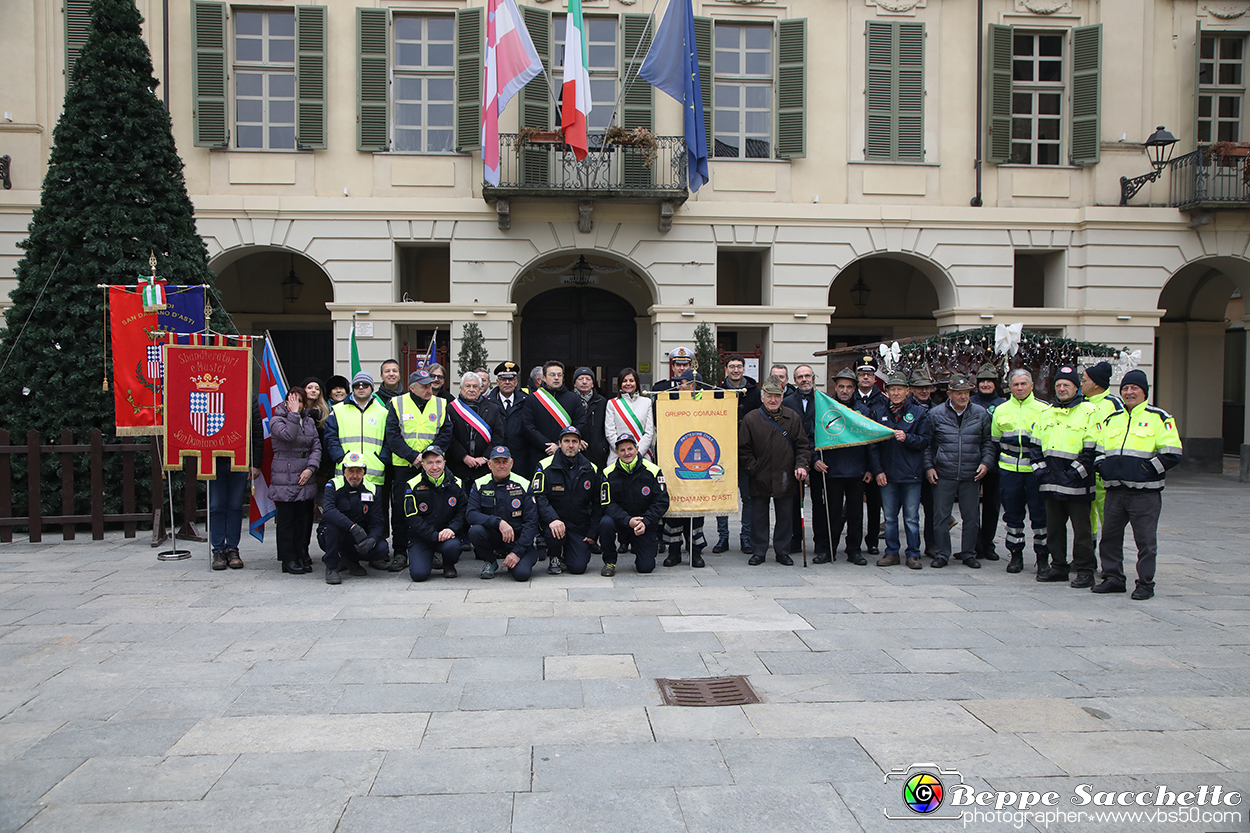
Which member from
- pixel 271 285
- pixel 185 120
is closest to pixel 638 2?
pixel 185 120

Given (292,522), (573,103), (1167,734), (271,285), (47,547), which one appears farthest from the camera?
(271,285)

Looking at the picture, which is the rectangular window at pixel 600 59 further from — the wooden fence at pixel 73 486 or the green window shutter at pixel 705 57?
the wooden fence at pixel 73 486

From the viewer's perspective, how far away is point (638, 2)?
647 inches

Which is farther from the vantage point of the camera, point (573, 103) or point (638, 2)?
point (638, 2)

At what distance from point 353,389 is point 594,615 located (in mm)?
3581

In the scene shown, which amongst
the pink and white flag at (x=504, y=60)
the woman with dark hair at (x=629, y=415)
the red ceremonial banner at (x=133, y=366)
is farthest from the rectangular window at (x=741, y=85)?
the red ceremonial banner at (x=133, y=366)

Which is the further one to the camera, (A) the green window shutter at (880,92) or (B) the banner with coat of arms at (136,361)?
(A) the green window shutter at (880,92)

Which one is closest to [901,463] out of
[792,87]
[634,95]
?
[792,87]

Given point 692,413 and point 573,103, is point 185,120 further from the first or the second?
point 692,413

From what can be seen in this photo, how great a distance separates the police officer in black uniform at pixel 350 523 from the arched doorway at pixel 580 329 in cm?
1175

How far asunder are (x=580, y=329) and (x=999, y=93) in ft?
32.2

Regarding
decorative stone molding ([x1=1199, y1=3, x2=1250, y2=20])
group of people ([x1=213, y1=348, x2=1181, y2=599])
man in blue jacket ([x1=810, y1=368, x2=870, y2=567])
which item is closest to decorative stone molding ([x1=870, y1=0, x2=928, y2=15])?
decorative stone molding ([x1=1199, y1=3, x2=1250, y2=20])

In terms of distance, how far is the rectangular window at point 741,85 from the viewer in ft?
55.4

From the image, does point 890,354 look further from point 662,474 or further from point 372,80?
point 372,80
